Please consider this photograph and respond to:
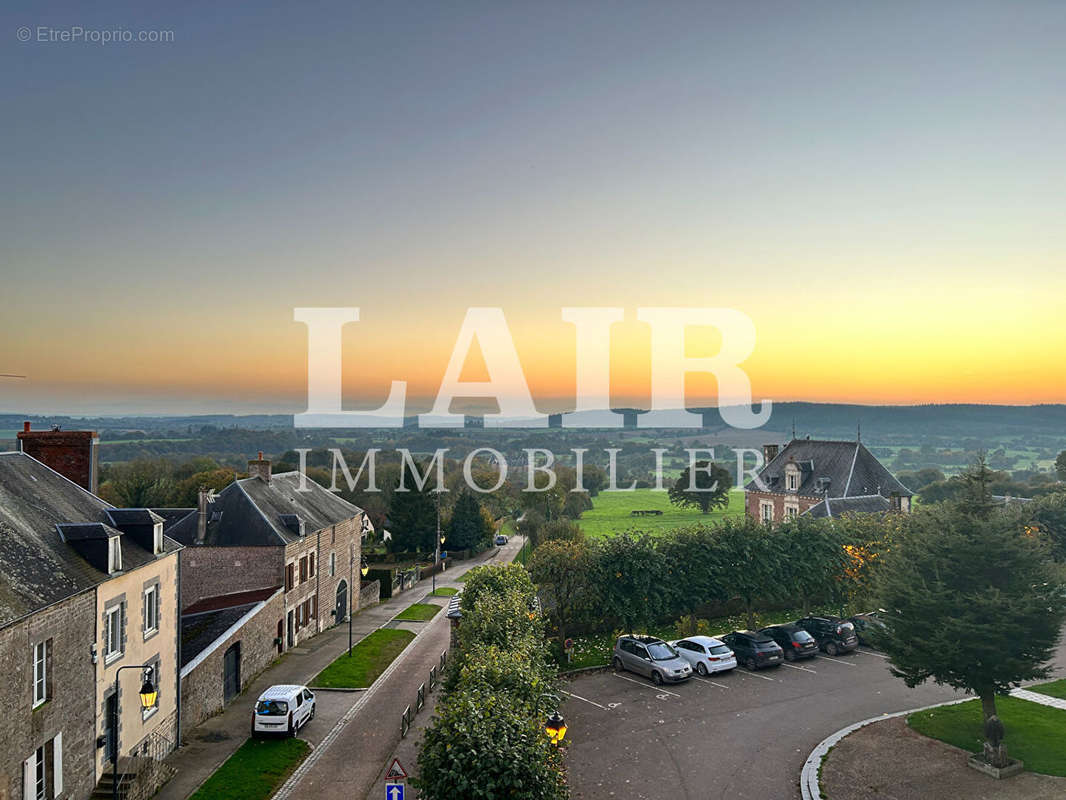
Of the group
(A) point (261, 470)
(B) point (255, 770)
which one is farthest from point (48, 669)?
(A) point (261, 470)

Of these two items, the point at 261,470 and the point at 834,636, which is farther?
the point at 261,470

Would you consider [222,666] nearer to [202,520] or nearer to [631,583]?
[202,520]

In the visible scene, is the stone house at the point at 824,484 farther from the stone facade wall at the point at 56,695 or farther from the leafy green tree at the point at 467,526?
the stone facade wall at the point at 56,695

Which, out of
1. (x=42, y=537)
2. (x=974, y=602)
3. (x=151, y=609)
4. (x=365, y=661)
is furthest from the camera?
(x=365, y=661)

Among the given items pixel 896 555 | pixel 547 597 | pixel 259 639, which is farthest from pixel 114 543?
pixel 896 555

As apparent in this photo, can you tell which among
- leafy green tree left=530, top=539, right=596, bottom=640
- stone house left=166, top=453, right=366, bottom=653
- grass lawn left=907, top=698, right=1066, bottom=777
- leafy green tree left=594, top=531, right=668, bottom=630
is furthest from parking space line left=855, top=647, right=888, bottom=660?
stone house left=166, top=453, right=366, bottom=653

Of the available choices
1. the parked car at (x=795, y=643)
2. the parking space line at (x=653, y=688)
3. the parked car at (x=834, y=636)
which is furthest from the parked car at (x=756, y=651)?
the parking space line at (x=653, y=688)

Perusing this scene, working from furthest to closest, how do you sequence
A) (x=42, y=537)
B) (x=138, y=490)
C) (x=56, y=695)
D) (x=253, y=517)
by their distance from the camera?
(x=138, y=490) < (x=253, y=517) < (x=42, y=537) < (x=56, y=695)

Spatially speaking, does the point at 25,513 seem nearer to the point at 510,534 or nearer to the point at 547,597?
the point at 547,597
